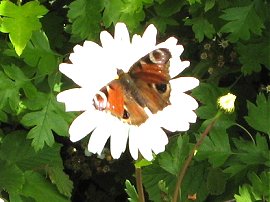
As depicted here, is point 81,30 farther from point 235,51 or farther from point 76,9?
point 235,51

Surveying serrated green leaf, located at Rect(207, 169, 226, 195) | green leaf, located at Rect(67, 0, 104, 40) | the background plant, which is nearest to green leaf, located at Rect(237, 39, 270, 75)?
the background plant

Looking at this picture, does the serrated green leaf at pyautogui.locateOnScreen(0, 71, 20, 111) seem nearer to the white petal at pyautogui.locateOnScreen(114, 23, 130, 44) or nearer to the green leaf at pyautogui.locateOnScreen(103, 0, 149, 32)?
the green leaf at pyautogui.locateOnScreen(103, 0, 149, 32)

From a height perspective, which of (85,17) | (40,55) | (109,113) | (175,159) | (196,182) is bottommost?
(196,182)

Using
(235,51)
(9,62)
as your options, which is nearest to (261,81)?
(235,51)

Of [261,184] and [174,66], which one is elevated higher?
[174,66]

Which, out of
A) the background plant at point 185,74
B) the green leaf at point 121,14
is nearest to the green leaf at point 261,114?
the background plant at point 185,74

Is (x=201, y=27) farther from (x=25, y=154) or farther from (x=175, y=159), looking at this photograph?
(x=25, y=154)

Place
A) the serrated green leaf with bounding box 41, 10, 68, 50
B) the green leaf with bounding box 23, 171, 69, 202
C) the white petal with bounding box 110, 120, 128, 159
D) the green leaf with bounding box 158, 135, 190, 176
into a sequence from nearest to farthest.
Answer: the white petal with bounding box 110, 120, 128, 159 < the green leaf with bounding box 158, 135, 190, 176 < the green leaf with bounding box 23, 171, 69, 202 < the serrated green leaf with bounding box 41, 10, 68, 50

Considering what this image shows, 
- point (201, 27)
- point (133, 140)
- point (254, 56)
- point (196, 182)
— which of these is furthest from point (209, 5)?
point (133, 140)
